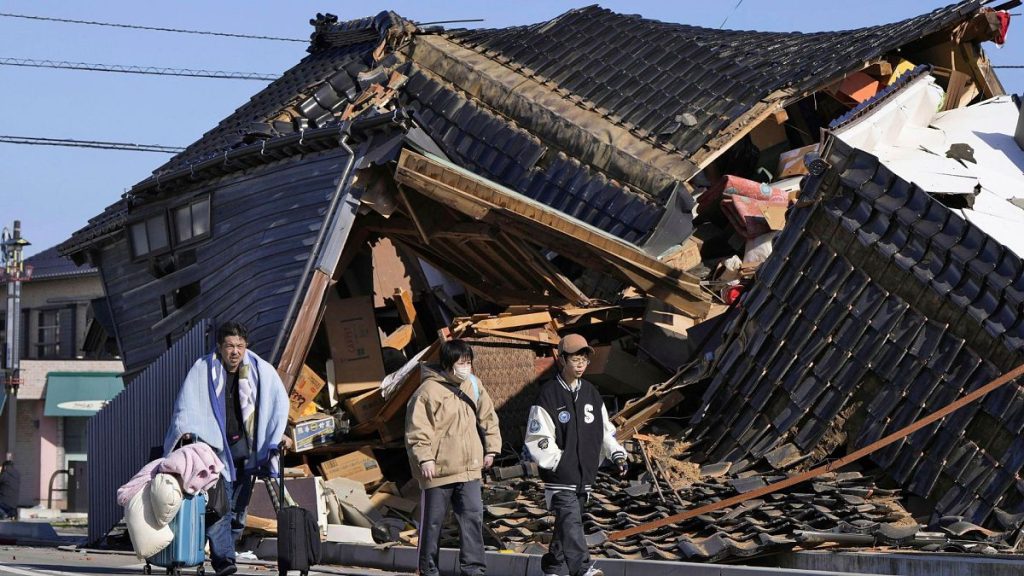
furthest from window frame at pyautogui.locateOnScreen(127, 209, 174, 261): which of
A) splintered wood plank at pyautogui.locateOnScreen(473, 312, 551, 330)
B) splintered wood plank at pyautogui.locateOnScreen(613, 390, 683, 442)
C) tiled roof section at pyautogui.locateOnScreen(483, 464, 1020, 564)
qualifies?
tiled roof section at pyautogui.locateOnScreen(483, 464, 1020, 564)

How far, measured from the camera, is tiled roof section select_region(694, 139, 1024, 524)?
35.2 ft

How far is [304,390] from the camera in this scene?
50.6 feet

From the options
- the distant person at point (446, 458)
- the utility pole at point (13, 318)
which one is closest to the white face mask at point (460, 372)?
the distant person at point (446, 458)

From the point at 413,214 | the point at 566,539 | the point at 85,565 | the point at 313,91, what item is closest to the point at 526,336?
the point at 413,214

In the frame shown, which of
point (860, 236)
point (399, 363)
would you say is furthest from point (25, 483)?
point (860, 236)

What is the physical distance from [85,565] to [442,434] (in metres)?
3.54

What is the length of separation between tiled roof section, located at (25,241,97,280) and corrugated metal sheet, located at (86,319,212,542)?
31.8 metres

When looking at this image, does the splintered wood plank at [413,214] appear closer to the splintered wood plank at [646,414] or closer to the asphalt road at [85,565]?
the splintered wood plank at [646,414]

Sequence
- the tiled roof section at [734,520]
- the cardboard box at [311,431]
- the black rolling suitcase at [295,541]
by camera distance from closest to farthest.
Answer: the black rolling suitcase at [295,541]
the tiled roof section at [734,520]
the cardboard box at [311,431]

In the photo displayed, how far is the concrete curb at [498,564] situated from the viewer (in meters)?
8.91

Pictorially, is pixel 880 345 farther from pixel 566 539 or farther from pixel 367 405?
pixel 367 405

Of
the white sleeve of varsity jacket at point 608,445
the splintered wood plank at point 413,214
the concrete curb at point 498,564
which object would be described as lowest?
the concrete curb at point 498,564

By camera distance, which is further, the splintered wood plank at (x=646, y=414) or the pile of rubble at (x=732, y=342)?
the splintered wood plank at (x=646, y=414)

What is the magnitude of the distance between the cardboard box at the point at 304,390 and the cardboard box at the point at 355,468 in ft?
2.34
